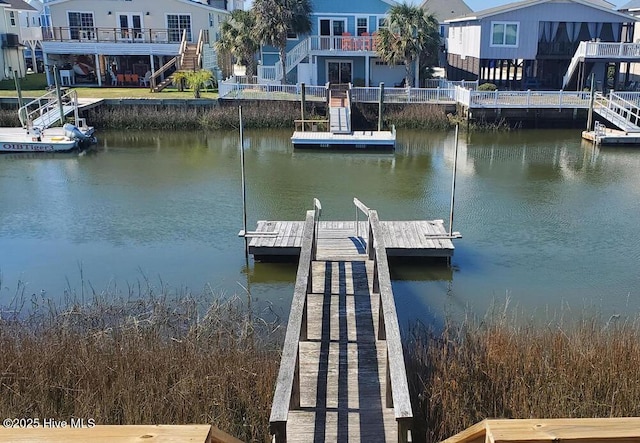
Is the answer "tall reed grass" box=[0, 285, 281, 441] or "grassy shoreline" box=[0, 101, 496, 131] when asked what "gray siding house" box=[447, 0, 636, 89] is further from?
"tall reed grass" box=[0, 285, 281, 441]

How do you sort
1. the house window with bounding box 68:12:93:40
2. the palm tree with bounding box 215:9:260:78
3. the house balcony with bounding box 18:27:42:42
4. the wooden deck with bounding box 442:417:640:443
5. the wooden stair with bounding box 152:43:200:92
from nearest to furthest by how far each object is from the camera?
the wooden deck with bounding box 442:417:640:443 < the palm tree with bounding box 215:9:260:78 < the wooden stair with bounding box 152:43:200:92 < the house window with bounding box 68:12:93:40 < the house balcony with bounding box 18:27:42:42

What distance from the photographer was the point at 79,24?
120ft

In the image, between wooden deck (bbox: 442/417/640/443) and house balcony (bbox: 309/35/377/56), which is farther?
house balcony (bbox: 309/35/377/56)

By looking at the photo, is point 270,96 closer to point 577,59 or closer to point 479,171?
point 479,171

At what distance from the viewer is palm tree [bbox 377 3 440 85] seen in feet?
98.5

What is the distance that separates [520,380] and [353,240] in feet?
18.9

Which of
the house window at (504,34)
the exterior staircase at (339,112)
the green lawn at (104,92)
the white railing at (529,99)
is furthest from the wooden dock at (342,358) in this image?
the house window at (504,34)

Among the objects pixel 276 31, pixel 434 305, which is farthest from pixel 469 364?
pixel 276 31

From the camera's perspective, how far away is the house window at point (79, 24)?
36.2 metres

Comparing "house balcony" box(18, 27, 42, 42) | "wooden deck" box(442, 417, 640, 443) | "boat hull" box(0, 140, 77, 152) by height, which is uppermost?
"house balcony" box(18, 27, 42, 42)

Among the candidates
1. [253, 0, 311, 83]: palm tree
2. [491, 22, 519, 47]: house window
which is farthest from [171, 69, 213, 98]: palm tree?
[491, 22, 519, 47]: house window

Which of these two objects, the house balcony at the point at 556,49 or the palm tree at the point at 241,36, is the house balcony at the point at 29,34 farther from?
the house balcony at the point at 556,49

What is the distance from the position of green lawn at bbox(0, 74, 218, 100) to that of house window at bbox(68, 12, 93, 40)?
3.50 meters

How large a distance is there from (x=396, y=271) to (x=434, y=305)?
147 centimetres
